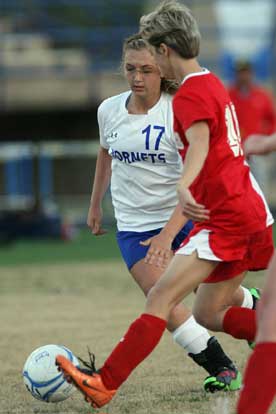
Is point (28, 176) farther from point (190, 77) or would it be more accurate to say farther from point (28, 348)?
point (190, 77)

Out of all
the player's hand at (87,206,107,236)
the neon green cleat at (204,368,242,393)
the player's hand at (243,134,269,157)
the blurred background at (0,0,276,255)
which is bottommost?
the blurred background at (0,0,276,255)

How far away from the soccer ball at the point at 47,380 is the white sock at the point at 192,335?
→ 0.56m

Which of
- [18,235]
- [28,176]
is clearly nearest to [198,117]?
[18,235]

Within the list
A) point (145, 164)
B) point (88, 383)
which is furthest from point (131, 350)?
point (145, 164)

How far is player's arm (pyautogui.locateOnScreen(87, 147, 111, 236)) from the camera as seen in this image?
611 centimetres

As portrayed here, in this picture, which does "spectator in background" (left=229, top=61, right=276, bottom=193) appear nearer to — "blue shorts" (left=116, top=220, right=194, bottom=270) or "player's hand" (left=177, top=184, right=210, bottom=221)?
"blue shorts" (left=116, top=220, right=194, bottom=270)

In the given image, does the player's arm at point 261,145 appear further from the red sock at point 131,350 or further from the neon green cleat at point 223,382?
the neon green cleat at point 223,382

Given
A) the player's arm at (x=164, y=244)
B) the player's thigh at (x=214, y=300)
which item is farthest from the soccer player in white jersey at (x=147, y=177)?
the player's arm at (x=164, y=244)

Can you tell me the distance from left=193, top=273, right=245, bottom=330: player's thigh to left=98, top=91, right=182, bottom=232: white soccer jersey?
2.48 ft

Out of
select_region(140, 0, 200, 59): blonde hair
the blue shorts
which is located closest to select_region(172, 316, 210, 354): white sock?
the blue shorts

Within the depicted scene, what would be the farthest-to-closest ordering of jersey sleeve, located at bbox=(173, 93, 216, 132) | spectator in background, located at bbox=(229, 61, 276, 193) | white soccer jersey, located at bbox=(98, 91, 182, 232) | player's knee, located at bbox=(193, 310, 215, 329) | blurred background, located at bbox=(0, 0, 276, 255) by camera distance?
1. blurred background, located at bbox=(0, 0, 276, 255)
2. spectator in background, located at bbox=(229, 61, 276, 193)
3. white soccer jersey, located at bbox=(98, 91, 182, 232)
4. player's knee, located at bbox=(193, 310, 215, 329)
5. jersey sleeve, located at bbox=(173, 93, 216, 132)

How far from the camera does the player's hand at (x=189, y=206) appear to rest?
15.0 feet

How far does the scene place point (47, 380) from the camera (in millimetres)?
5449

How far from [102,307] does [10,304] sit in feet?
3.02
